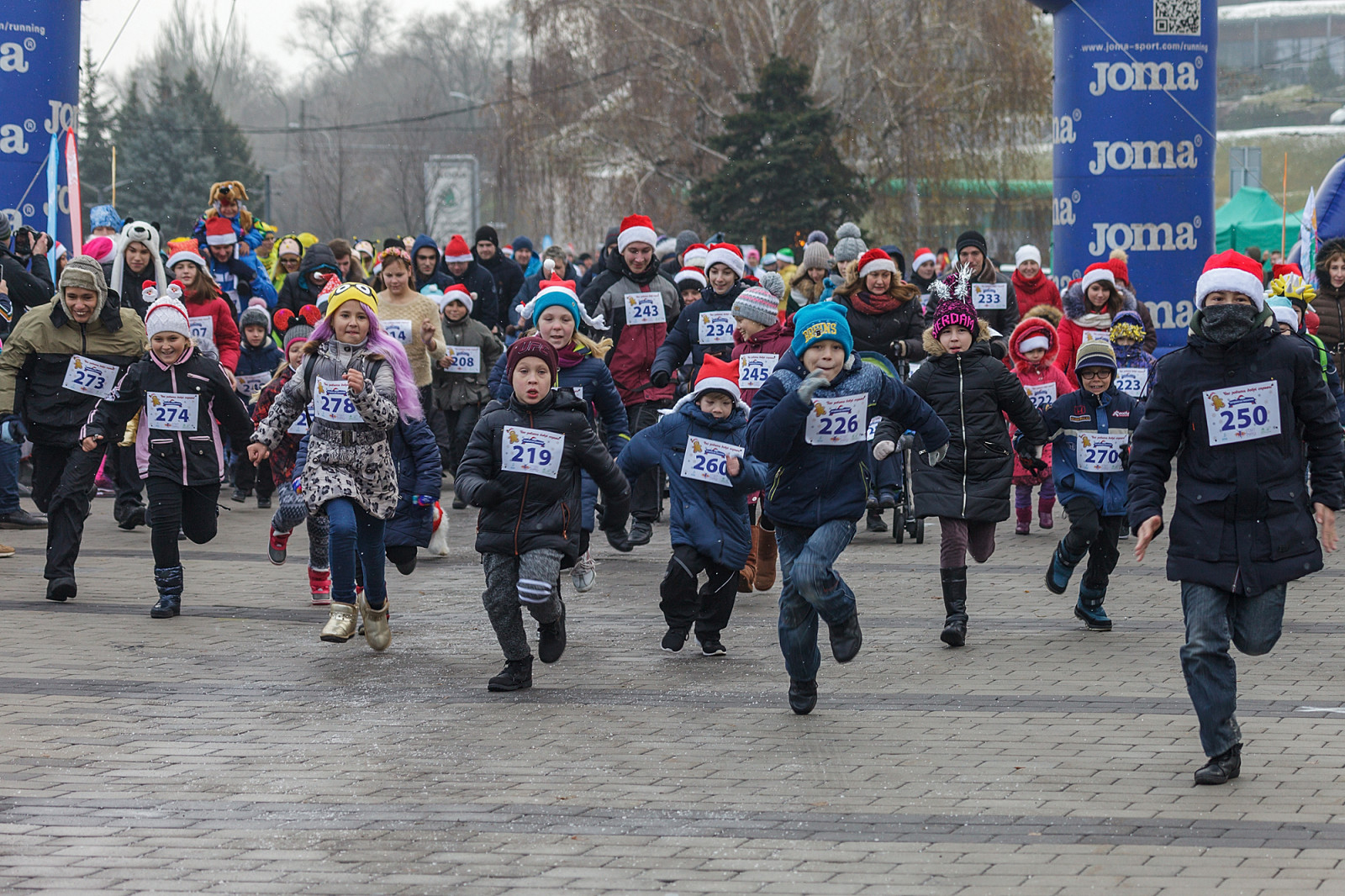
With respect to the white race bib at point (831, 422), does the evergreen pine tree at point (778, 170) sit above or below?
above

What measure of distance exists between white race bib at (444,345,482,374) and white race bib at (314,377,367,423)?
5.60m

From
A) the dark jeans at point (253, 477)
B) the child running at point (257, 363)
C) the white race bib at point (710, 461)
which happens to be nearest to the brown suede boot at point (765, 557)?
the white race bib at point (710, 461)

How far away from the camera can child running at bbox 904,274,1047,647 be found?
8938 millimetres

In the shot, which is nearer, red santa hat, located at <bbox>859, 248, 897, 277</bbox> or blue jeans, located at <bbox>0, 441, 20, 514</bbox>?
red santa hat, located at <bbox>859, 248, 897, 277</bbox>

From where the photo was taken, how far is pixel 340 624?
8500 millimetres

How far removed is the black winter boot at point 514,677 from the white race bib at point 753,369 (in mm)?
3544

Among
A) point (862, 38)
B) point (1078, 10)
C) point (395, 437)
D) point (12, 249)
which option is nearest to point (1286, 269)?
point (1078, 10)

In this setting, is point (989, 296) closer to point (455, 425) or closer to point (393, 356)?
point (455, 425)

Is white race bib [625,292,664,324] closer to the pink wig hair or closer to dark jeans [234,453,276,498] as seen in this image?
dark jeans [234,453,276,498]

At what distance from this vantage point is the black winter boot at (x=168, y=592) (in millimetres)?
9766

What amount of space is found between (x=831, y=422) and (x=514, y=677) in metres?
1.94

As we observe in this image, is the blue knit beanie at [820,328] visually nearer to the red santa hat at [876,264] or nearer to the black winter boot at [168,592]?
the black winter boot at [168,592]

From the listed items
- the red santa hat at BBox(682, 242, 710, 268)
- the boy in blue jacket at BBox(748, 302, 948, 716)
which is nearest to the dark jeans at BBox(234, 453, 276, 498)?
the red santa hat at BBox(682, 242, 710, 268)

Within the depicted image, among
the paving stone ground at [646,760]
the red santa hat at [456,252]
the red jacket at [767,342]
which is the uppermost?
the red santa hat at [456,252]
